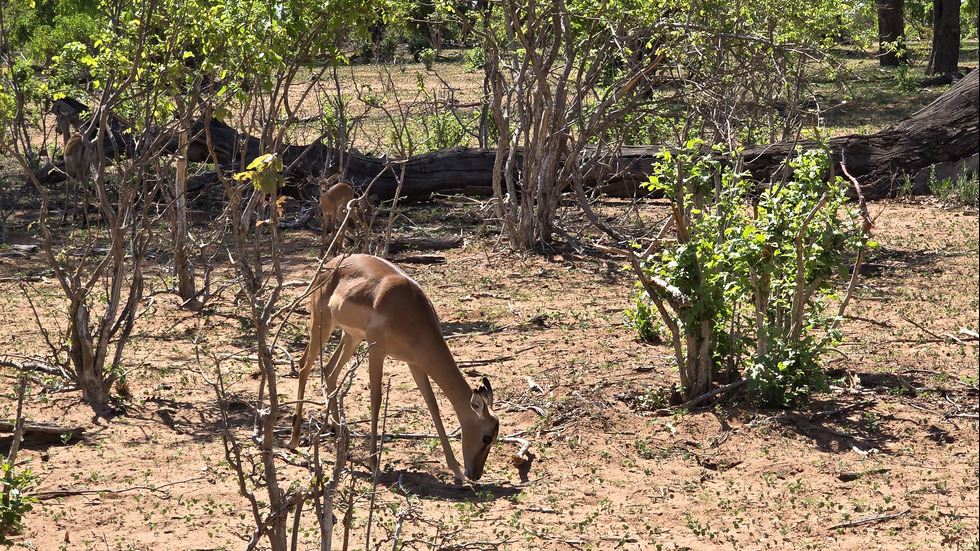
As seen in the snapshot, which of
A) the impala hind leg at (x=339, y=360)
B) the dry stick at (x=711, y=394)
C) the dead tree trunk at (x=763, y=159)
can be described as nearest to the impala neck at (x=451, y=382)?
the impala hind leg at (x=339, y=360)

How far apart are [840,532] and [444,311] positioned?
499 centimetres

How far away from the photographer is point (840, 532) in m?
4.64

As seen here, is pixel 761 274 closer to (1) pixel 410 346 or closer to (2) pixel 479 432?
(2) pixel 479 432

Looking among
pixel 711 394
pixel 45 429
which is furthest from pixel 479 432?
pixel 45 429

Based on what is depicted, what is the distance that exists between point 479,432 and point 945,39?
21.2 m

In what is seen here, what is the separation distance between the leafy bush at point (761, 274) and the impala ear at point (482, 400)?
1.36m

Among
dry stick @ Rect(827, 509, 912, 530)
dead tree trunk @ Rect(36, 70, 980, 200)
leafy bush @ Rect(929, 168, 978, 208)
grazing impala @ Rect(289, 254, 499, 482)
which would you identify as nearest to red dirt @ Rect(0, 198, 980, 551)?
dry stick @ Rect(827, 509, 912, 530)

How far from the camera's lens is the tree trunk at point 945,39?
22094mm

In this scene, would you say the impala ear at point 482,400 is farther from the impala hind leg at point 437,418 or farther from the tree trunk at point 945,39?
the tree trunk at point 945,39

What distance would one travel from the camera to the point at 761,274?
6105 millimetres

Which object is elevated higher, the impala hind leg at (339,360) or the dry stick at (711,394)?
the impala hind leg at (339,360)

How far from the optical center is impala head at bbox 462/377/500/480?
533 cm

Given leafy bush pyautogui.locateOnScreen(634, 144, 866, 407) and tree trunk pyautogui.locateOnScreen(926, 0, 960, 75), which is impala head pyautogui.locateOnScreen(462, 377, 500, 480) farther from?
tree trunk pyautogui.locateOnScreen(926, 0, 960, 75)

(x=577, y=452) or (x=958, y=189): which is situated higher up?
(x=958, y=189)
